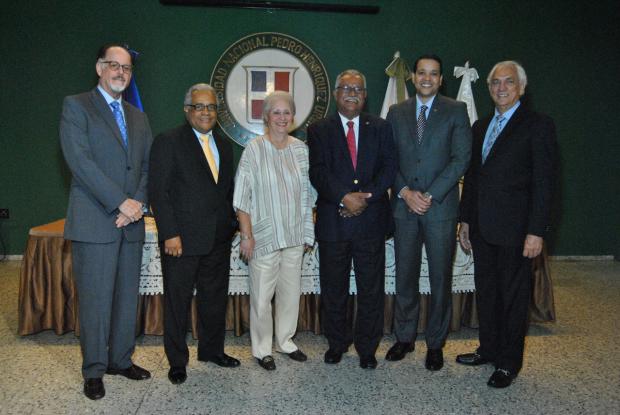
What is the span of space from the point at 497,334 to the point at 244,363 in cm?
137

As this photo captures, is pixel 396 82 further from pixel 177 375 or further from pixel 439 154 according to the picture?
pixel 177 375

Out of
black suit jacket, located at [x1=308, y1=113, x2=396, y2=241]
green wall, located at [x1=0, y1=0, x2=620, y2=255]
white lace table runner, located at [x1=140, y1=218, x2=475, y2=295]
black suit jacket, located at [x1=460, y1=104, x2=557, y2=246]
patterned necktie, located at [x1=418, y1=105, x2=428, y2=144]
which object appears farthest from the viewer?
green wall, located at [x1=0, y1=0, x2=620, y2=255]

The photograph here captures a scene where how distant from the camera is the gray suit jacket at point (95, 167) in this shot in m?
2.23

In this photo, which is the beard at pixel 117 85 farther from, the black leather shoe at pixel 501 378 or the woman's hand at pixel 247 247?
the black leather shoe at pixel 501 378

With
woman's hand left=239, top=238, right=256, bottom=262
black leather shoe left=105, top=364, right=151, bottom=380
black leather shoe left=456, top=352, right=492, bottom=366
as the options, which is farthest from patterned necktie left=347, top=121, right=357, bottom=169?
black leather shoe left=105, top=364, right=151, bottom=380

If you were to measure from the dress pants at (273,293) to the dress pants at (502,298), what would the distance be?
959mm

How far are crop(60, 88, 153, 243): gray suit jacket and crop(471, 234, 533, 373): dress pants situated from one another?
69.9 inches

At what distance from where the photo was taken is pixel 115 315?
2.48 m

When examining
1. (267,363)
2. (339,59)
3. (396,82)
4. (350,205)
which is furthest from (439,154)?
(339,59)

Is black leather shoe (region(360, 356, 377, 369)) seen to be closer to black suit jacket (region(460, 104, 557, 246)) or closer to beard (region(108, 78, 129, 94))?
black suit jacket (region(460, 104, 557, 246))

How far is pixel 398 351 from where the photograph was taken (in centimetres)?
281

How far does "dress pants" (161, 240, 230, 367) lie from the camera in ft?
8.14

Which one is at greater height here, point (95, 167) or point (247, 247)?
point (95, 167)

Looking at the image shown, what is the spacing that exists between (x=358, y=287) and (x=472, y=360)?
752 millimetres
